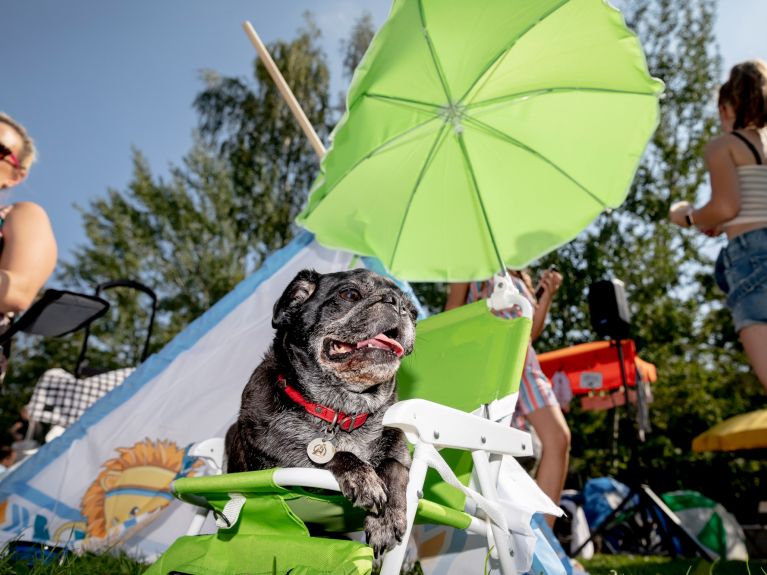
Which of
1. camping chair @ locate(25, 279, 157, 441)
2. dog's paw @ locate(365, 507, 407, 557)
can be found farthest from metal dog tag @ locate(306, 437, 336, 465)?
camping chair @ locate(25, 279, 157, 441)

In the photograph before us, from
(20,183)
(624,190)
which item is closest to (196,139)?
(20,183)

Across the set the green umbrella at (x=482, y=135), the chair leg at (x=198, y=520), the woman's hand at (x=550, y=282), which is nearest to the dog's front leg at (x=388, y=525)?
the chair leg at (x=198, y=520)

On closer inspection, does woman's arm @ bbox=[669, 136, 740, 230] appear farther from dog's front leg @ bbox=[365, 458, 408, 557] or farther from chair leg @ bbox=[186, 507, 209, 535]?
chair leg @ bbox=[186, 507, 209, 535]

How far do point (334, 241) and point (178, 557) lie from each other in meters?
1.71

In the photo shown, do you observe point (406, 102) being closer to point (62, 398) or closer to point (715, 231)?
point (715, 231)

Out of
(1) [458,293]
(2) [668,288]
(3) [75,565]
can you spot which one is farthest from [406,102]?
(2) [668,288]

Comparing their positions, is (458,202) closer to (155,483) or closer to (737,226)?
(737,226)

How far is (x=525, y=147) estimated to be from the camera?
9.24ft

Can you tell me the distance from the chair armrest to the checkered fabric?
4.16 m

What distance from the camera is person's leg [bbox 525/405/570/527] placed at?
3156mm

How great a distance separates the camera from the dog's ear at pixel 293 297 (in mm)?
2404

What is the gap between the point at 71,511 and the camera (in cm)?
323

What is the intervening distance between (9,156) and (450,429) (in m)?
2.65

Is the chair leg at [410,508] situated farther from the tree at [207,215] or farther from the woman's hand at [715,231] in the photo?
the tree at [207,215]
